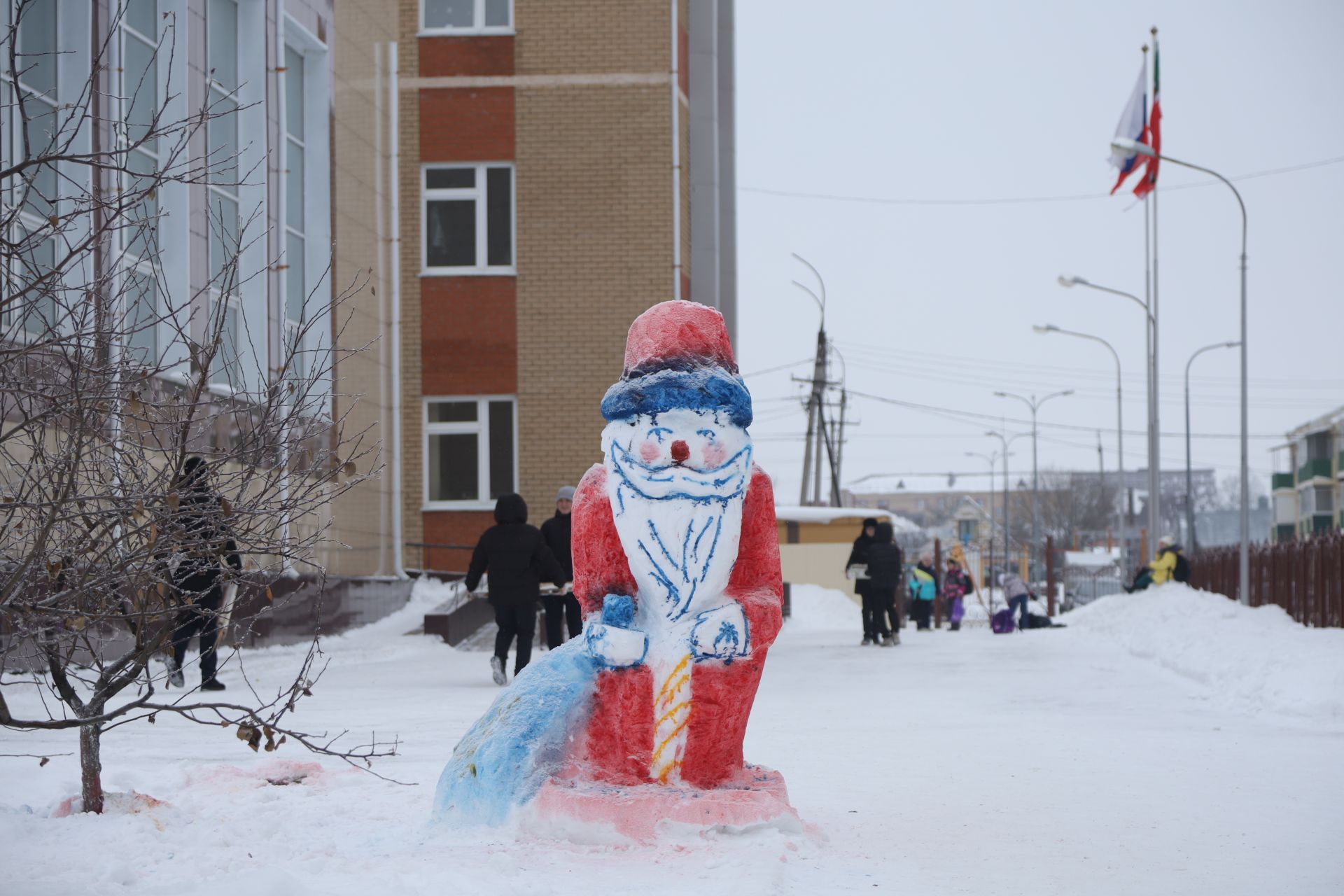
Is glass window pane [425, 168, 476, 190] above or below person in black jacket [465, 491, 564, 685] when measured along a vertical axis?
above

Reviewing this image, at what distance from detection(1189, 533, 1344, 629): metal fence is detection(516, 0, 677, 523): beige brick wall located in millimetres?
10687

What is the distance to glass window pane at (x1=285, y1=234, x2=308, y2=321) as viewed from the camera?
1869 centimetres

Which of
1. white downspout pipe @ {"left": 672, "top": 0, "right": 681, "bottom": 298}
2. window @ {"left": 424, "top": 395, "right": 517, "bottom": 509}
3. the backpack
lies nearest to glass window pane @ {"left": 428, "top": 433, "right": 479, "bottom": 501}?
window @ {"left": 424, "top": 395, "right": 517, "bottom": 509}

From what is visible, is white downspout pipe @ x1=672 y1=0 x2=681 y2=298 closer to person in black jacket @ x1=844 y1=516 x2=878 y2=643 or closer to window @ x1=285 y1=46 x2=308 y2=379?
person in black jacket @ x1=844 y1=516 x2=878 y2=643

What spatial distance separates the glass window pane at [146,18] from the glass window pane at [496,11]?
10223 mm

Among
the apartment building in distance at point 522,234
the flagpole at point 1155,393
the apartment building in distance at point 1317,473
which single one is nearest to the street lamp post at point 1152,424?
the flagpole at point 1155,393

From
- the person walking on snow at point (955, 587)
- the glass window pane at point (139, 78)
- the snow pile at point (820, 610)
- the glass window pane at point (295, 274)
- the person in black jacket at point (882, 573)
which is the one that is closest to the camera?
the glass window pane at point (139, 78)

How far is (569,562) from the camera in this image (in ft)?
48.5

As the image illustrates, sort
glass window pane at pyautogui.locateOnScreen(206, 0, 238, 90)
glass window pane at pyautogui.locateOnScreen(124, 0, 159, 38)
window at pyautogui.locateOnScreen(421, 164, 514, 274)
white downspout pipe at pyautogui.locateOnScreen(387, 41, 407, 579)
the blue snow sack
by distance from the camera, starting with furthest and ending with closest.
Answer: window at pyautogui.locateOnScreen(421, 164, 514, 274)
white downspout pipe at pyautogui.locateOnScreen(387, 41, 407, 579)
glass window pane at pyautogui.locateOnScreen(206, 0, 238, 90)
glass window pane at pyautogui.locateOnScreen(124, 0, 159, 38)
the blue snow sack

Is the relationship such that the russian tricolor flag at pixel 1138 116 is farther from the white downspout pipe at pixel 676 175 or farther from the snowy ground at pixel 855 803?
the snowy ground at pixel 855 803

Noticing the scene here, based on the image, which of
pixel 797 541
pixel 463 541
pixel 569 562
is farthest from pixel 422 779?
pixel 797 541

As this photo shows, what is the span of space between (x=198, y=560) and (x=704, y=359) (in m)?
2.32

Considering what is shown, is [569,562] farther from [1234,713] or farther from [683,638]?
[683,638]

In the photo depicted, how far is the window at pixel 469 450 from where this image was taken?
82.5ft
